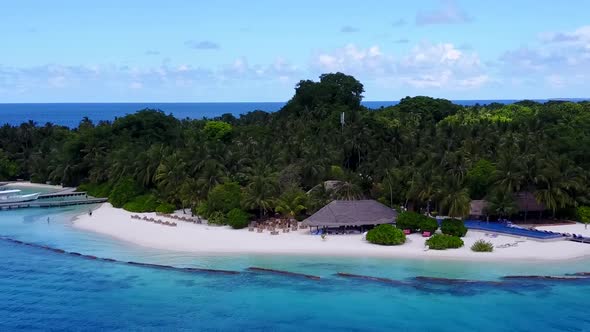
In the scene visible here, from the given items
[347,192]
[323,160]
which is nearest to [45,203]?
[323,160]

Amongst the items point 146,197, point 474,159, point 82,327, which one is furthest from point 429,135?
point 82,327

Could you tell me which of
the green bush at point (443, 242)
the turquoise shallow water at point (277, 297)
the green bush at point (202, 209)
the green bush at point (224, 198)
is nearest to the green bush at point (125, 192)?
the green bush at point (202, 209)

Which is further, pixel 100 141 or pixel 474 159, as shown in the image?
pixel 100 141

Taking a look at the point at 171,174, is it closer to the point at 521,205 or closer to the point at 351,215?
the point at 351,215

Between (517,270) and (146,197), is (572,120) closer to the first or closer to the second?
(517,270)

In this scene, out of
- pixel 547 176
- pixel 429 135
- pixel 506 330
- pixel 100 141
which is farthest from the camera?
pixel 100 141

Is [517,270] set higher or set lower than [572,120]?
lower

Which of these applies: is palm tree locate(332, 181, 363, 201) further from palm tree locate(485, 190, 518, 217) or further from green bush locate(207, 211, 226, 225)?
palm tree locate(485, 190, 518, 217)
